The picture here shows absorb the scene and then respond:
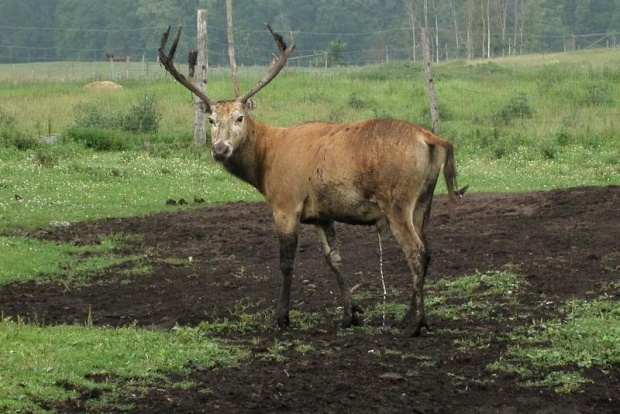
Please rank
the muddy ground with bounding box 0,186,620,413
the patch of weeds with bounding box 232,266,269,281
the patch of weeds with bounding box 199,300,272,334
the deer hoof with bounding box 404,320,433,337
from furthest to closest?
the patch of weeds with bounding box 232,266,269,281
the patch of weeds with bounding box 199,300,272,334
the deer hoof with bounding box 404,320,433,337
the muddy ground with bounding box 0,186,620,413

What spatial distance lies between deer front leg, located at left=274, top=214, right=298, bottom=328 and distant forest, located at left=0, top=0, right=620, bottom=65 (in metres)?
58.0

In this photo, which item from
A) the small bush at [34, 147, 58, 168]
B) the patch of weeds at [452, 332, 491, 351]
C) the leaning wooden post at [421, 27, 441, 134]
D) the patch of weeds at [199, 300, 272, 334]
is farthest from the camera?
the leaning wooden post at [421, 27, 441, 134]

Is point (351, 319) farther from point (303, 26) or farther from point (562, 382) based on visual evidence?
point (303, 26)

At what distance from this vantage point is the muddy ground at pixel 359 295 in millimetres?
7668

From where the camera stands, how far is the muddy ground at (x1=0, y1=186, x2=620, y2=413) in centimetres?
767

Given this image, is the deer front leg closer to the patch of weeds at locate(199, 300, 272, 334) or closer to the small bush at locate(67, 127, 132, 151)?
the patch of weeds at locate(199, 300, 272, 334)

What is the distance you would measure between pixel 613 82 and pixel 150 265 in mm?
27292

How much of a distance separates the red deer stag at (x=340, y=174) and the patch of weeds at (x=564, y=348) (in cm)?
106

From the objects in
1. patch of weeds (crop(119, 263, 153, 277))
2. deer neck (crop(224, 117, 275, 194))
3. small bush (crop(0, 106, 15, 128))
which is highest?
deer neck (crop(224, 117, 275, 194))

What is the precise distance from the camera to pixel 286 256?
10.7 metres

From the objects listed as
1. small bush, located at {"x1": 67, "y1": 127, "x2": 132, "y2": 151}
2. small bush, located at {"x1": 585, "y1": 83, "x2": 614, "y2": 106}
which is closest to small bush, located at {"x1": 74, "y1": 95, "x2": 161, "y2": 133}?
small bush, located at {"x1": 67, "y1": 127, "x2": 132, "y2": 151}

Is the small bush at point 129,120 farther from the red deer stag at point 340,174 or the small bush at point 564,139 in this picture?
the red deer stag at point 340,174

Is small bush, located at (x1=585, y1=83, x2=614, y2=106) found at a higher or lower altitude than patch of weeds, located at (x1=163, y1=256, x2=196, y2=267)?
higher

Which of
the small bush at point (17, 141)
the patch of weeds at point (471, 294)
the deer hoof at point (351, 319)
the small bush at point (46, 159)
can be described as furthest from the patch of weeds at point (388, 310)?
the small bush at point (17, 141)
